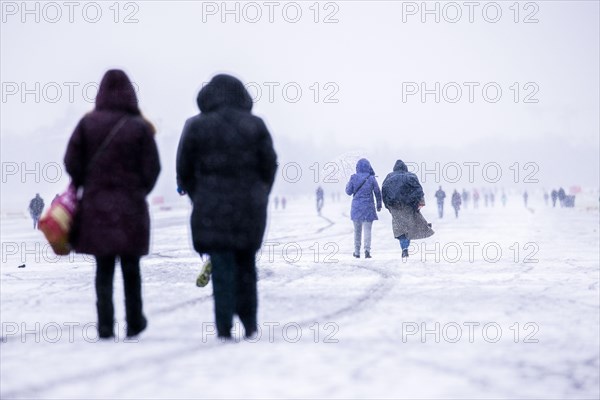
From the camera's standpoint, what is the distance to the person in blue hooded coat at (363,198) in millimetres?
9859

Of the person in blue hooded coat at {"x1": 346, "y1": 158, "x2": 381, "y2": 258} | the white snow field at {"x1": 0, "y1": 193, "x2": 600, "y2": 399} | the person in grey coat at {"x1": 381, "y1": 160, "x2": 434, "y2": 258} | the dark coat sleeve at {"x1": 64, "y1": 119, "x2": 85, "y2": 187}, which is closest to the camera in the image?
the white snow field at {"x1": 0, "y1": 193, "x2": 600, "y2": 399}

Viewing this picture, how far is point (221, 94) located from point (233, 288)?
4.10ft

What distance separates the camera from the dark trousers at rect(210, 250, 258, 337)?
12.7 ft

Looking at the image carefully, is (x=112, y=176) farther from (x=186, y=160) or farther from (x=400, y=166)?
(x=400, y=166)

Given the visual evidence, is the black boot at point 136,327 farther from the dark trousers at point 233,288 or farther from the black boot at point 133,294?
the dark trousers at point 233,288

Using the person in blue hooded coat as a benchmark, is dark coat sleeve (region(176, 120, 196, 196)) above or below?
above

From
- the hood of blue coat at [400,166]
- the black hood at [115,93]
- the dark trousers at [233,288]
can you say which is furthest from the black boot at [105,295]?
the hood of blue coat at [400,166]

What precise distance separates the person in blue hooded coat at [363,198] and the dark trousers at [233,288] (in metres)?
5.90

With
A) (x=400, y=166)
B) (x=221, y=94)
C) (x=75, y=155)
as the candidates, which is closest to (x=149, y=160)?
(x=75, y=155)

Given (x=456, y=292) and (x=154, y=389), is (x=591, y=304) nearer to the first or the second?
(x=456, y=292)

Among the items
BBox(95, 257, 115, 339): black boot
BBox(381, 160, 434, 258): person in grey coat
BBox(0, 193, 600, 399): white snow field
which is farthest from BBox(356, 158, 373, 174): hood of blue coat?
BBox(95, 257, 115, 339): black boot

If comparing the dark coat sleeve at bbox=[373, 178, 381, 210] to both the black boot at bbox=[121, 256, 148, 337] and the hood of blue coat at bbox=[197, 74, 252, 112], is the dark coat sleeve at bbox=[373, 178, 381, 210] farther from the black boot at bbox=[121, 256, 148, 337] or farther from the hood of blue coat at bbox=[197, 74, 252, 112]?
the black boot at bbox=[121, 256, 148, 337]

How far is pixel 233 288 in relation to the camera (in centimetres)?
389

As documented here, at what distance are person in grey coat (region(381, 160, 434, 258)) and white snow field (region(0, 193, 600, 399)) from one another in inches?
75.9
